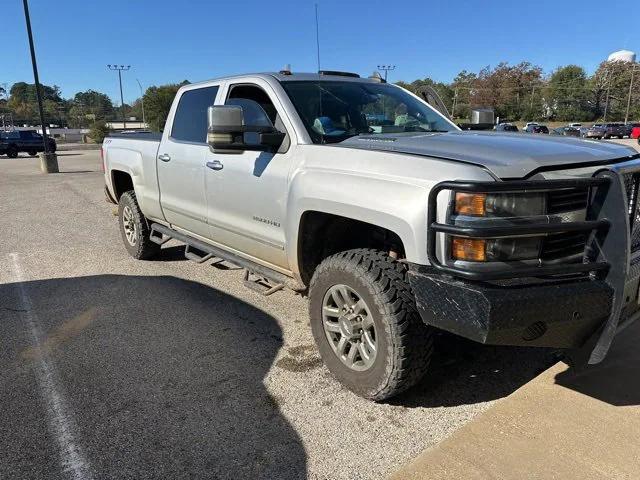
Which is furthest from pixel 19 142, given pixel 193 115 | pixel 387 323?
pixel 387 323

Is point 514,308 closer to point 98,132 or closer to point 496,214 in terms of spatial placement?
point 496,214

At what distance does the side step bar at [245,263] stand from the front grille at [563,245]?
1802 millimetres

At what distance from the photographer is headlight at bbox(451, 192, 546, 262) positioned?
2463mm

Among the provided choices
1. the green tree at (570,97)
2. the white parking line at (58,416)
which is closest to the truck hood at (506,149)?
the white parking line at (58,416)

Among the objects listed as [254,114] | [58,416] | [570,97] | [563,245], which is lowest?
[58,416]

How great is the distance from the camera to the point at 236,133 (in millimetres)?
3602

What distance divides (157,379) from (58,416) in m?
0.62

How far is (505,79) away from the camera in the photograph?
99625 millimetres

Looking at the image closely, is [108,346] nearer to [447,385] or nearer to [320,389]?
[320,389]

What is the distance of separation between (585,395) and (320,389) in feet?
5.20

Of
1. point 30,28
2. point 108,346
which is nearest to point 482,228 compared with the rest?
point 108,346

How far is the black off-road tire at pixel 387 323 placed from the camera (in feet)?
9.23

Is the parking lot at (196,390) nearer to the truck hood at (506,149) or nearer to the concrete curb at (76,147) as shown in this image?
the truck hood at (506,149)

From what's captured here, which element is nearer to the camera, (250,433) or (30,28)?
(250,433)
